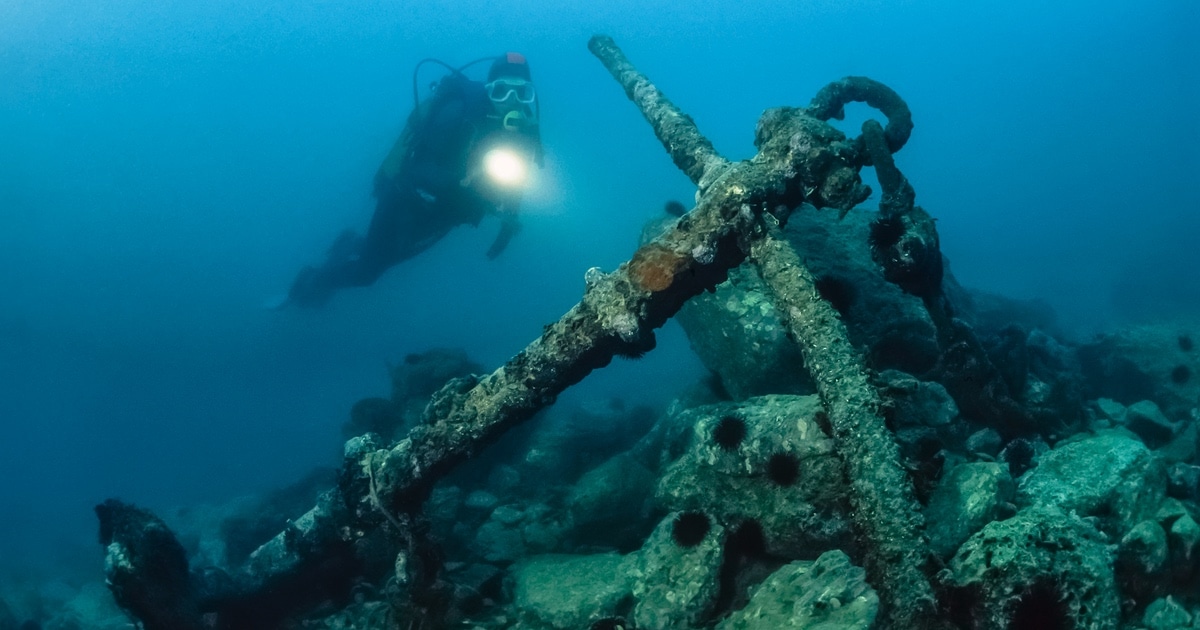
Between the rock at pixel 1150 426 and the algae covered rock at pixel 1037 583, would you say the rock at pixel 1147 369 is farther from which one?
the algae covered rock at pixel 1037 583

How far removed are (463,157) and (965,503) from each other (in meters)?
13.5

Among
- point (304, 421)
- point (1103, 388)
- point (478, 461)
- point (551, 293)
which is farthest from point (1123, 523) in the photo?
point (551, 293)

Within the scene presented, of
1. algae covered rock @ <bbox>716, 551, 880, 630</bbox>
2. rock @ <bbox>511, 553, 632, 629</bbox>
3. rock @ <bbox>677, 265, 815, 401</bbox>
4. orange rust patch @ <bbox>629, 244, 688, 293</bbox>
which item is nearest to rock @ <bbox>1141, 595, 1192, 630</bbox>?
algae covered rock @ <bbox>716, 551, 880, 630</bbox>

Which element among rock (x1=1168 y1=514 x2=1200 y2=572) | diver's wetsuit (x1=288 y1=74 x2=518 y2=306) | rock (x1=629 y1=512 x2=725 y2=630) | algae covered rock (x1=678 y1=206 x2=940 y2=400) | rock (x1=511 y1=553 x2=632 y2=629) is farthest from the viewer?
diver's wetsuit (x1=288 y1=74 x2=518 y2=306)

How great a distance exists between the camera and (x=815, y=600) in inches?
148

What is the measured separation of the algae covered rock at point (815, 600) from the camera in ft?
10.9

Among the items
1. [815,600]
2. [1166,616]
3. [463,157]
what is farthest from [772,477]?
[463,157]

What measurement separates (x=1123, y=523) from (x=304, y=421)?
6027 cm

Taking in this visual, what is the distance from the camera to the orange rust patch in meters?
5.31

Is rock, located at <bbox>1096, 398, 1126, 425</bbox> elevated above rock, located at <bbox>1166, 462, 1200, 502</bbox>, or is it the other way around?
rock, located at <bbox>1096, 398, 1126, 425</bbox>

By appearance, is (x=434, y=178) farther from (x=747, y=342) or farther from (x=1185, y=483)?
(x=1185, y=483)

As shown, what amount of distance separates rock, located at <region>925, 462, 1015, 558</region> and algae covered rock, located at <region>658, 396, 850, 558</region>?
76cm

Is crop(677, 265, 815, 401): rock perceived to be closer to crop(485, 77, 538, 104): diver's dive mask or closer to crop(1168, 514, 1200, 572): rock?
crop(1168, 514, 1200, 572): rock

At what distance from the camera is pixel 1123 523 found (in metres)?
4.78
